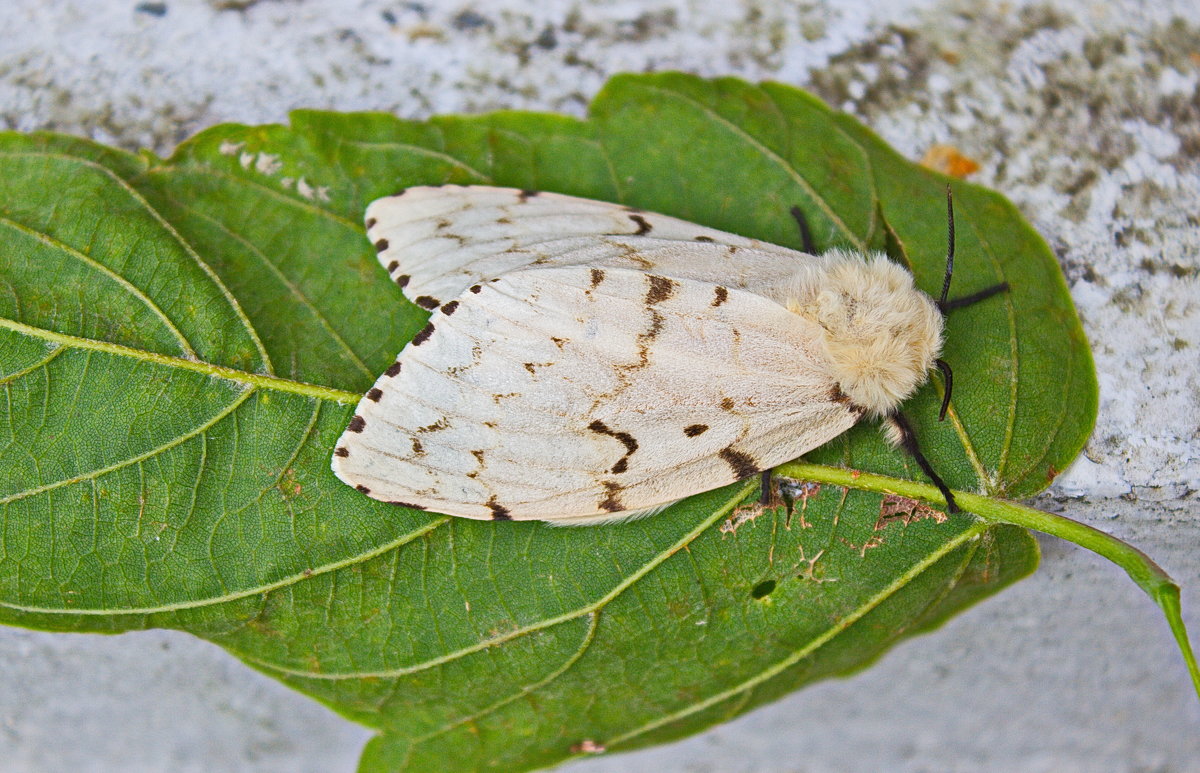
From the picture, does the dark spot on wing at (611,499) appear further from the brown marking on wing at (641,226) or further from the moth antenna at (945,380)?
the moth antenna at (945,380)

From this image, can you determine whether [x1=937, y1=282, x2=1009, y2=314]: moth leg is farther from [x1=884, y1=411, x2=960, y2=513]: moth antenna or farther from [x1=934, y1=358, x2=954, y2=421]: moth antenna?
[x1=884, y1=411, x2=960, y2=513]: moth antenna

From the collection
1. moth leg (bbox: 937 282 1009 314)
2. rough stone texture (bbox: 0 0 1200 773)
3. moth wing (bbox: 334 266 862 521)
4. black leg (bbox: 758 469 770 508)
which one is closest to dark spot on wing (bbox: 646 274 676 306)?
moth wing (bbox: 334 266 862 521)

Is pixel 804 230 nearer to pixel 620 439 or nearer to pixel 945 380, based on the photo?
pixel 945 380

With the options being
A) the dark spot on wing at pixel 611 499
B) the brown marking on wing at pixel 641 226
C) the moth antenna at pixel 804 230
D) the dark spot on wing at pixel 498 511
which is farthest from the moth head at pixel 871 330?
the dark spot on wing at pixel 498 511

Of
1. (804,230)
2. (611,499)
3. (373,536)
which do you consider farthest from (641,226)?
(373,536)

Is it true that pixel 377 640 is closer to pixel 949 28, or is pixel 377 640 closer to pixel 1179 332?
pixel 1179 332

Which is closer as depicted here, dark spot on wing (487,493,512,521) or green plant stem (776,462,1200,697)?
green plant stem (776,462,1200,697)

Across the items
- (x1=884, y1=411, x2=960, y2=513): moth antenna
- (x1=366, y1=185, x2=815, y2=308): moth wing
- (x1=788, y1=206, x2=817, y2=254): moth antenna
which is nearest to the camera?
(x1=884, y1=411, x2=960, y2=513): moth antenna
